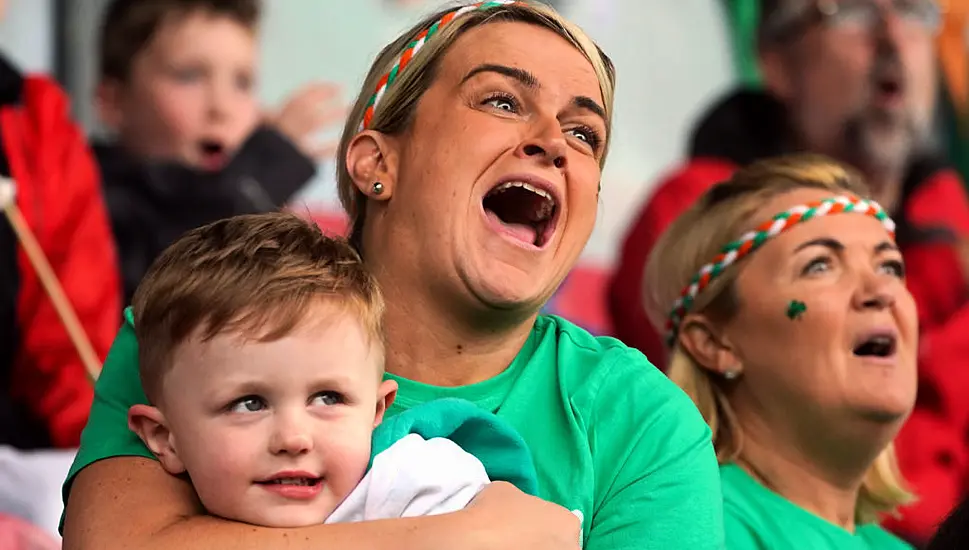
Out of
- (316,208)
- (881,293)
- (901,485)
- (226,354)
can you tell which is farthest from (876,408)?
(316,208)

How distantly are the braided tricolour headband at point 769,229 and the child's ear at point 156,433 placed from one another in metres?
1.04

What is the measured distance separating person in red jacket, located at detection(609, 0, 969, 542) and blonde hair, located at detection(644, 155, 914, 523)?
3.36ft

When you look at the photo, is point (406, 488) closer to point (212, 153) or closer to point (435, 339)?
point (435, 339)

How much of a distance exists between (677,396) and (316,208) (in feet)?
8.77

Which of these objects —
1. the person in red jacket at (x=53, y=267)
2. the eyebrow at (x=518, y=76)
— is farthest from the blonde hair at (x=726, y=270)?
the person in red jacket at (x=53, y=267)

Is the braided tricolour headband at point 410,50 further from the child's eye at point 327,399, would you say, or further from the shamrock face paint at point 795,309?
the shamrock face paint at point 795,309

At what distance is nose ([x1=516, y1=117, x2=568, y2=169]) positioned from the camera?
1.76m

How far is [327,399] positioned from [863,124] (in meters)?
2.60

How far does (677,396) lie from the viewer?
70.8 inches

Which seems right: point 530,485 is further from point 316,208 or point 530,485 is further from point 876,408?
point 316,208

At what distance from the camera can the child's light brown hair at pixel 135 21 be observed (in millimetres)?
3820

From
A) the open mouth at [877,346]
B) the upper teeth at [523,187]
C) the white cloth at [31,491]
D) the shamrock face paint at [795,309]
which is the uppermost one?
the upper teeth at [523,187]

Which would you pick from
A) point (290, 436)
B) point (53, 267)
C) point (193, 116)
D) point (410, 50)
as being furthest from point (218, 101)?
point (290, 436)

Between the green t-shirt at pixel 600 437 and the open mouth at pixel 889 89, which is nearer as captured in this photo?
the green t-shirt at pixel 600 437
